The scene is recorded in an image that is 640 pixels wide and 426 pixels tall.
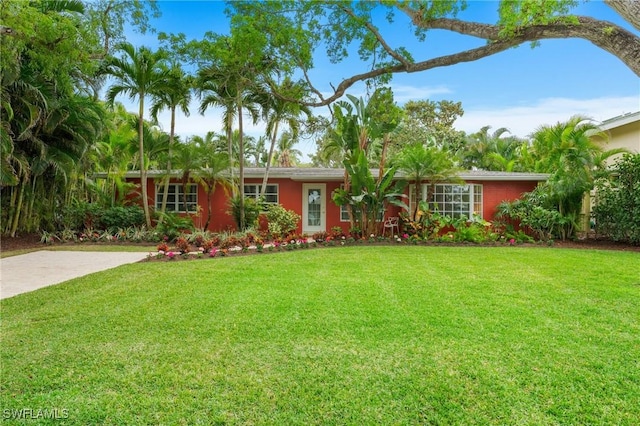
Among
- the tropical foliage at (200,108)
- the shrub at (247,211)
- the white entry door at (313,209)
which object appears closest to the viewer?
the tropical foliage at (200,108)

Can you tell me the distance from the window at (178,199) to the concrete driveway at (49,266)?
5491 mm

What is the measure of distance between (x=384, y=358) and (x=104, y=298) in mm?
4256

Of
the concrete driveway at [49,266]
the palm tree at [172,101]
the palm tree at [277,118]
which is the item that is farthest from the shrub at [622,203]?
the palm tree at [172,101]

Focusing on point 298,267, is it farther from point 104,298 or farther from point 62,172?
point 62,172

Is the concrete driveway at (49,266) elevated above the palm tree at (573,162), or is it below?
below

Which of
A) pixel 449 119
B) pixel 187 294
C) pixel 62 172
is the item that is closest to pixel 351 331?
pixel 187 294

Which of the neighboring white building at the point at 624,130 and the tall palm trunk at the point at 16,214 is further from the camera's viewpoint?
the neighboring white building at the point at 624,130

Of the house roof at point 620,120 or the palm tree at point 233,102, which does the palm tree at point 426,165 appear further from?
the house roof at point 620,120

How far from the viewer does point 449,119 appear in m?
30.5

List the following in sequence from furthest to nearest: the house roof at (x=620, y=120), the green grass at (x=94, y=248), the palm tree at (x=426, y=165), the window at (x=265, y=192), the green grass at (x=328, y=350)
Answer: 1. the window at (x=265, y=192)
2. the house roof at (x=620, y=120)
3. the palm tree at (x=426, y=165)
4. the green grass at (x=94, y=248)
5. the green grass at (x=328, y=350)

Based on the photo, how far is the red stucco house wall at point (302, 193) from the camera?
14.1 meters

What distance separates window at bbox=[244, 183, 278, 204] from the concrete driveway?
19.8ft

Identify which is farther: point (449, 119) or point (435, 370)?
point (449, 119)

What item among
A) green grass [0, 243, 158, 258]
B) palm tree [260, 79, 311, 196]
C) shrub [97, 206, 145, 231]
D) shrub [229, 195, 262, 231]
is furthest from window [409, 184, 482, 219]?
shrub [97, 206, 145, 231]
